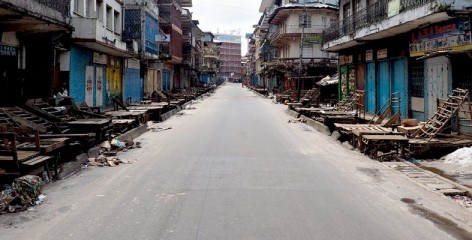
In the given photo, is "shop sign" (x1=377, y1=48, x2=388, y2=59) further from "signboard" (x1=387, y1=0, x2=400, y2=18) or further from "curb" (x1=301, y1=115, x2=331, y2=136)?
"curb" (x1=301, y1=115, x2=331, y2=136)

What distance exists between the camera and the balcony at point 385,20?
14.3m

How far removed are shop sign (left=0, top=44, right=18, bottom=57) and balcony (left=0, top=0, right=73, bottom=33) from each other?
0.54 meters

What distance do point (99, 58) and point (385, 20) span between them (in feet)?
50.2

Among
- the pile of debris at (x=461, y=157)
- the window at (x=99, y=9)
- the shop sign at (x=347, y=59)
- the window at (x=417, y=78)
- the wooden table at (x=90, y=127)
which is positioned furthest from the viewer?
the shop sign at (x=347, y=59)

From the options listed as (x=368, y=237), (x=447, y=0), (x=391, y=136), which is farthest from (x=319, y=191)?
(x=447, y=0)

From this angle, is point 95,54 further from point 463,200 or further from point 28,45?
point 463,200

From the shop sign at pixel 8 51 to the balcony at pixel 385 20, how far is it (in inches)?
515

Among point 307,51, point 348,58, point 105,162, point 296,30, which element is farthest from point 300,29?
point 105,162

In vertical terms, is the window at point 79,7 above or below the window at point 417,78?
above

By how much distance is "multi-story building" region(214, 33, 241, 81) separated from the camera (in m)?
172

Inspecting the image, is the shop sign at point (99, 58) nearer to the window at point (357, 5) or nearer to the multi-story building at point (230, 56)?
the window at point (357, 5)

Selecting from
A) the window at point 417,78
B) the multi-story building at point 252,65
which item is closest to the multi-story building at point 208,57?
the multi-story building at point 252,65

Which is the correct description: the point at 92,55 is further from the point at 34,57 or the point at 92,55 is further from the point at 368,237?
the point at 368,237

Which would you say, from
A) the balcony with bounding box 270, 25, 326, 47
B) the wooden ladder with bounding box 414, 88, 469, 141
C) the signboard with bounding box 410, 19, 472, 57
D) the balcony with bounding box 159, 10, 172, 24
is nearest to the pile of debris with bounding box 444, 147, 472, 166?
the wooden ladder with bounding box 414, 88, 469, 141
